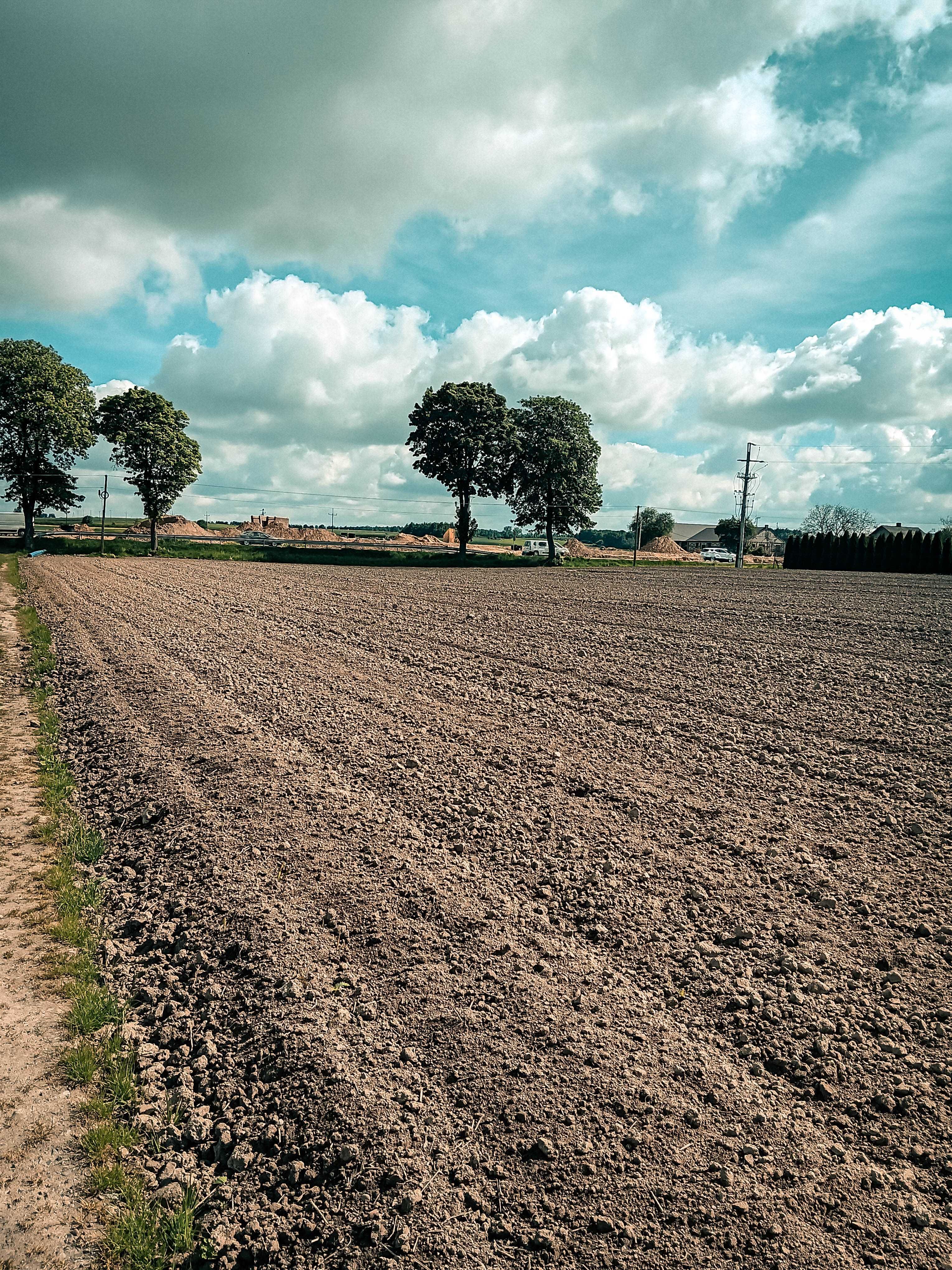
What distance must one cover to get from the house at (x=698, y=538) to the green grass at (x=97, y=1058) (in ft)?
469

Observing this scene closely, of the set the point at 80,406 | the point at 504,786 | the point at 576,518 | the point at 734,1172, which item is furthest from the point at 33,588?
the point at 576,518

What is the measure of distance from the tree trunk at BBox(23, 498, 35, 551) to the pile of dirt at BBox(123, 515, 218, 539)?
19.7m

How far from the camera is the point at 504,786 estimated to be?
7414mm

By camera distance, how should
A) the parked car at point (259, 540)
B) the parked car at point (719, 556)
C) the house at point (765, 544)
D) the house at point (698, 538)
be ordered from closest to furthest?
the parked car at point (259, 540), the parked car at point (719, 556), the house at point (765, 544), the house at point (698, 538)

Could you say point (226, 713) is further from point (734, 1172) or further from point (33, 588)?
A: point (33, 588)

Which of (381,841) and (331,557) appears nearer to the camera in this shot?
(381,841)

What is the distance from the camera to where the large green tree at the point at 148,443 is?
194ft

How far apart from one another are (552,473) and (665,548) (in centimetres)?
4506

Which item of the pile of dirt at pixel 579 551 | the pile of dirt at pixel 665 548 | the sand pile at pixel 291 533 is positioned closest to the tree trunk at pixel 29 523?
the sand pile at pixel 291 533

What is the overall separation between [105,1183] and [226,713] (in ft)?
22.9

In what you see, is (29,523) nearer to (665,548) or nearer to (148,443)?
(148,443)

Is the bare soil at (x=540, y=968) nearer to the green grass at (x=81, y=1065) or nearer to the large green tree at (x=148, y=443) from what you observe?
the green grass at (x=81, y=1065)

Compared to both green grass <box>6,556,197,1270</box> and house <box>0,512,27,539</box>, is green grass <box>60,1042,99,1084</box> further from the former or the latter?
house <box>0,512,27,539</box>

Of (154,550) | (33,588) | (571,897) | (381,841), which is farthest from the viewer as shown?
(154,550)
